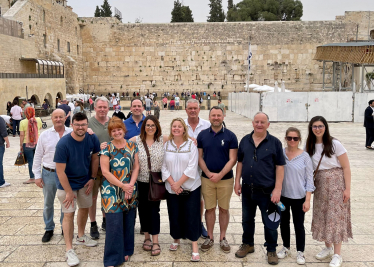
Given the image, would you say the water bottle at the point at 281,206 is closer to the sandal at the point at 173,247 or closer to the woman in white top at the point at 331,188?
the woman in white top at the point at 331,188

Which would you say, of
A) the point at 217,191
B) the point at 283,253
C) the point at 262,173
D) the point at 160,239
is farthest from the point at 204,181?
the point at 283,253

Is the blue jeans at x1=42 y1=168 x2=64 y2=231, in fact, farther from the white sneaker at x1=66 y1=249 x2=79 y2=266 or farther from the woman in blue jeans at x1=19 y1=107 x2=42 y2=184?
the woman in blue jeans at x1=19 y1=107 x2=42 y2=184

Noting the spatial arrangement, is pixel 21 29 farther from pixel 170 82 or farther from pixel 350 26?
pixel 350 26

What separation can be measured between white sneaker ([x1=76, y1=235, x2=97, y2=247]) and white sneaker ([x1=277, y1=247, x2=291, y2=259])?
1790 millimetres

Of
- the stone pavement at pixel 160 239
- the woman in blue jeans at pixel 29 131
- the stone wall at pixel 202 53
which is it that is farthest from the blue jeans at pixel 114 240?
the stone wall at pixel 202 53

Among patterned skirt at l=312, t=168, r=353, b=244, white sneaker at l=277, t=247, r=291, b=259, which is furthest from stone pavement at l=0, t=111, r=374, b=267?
patterned skirt at l=312, t=168, r=353, b=244

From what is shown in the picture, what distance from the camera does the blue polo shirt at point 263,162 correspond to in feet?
10.7

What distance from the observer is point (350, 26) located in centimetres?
2809

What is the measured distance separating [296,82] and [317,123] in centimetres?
2681

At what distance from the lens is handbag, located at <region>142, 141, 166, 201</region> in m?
3.42

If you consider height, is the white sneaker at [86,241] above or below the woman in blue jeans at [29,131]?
below

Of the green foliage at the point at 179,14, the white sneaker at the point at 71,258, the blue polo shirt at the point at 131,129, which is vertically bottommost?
the white sneaker at the point at 71,258

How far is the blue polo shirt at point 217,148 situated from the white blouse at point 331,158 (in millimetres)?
736

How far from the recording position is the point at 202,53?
28.3 meters
